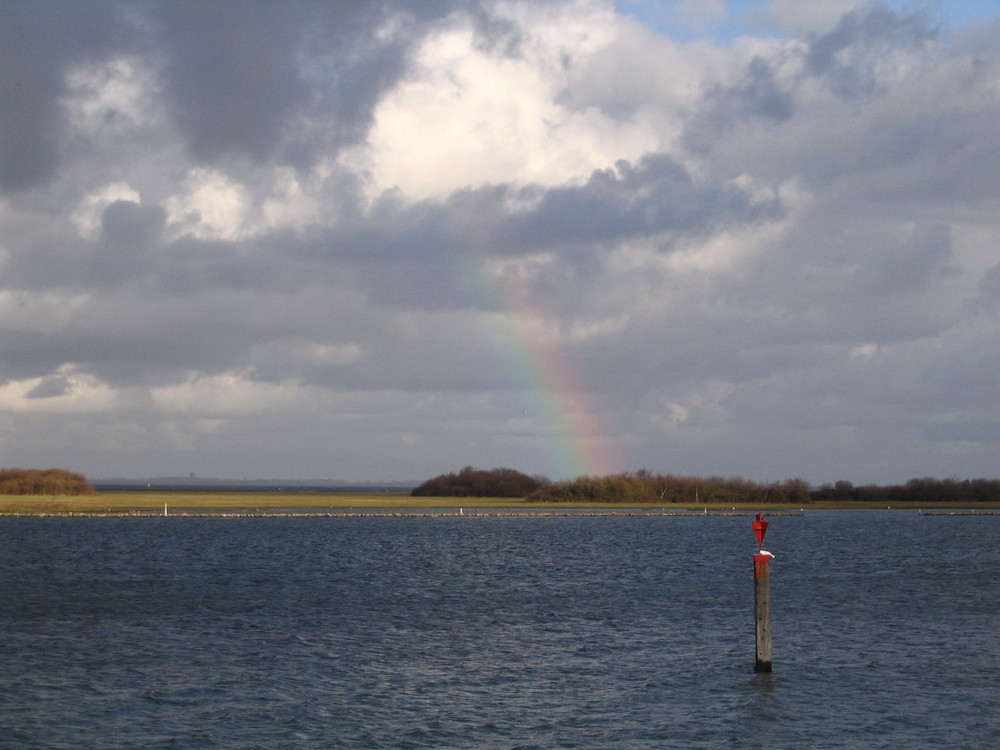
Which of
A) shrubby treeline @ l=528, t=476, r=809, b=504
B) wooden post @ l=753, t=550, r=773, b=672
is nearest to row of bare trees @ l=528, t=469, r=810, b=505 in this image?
shrubby treeline @ l=528, t=476, r=809, b=504

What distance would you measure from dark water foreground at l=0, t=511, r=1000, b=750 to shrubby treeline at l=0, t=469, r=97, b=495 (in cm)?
9352

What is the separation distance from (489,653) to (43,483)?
457ft

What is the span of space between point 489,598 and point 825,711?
862 inches

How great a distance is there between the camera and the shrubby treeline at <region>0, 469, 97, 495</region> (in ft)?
492

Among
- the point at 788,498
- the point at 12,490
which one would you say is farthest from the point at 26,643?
the point at 788,498

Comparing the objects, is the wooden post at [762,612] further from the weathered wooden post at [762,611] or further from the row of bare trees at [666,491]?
the row of bare trees at [666,491]

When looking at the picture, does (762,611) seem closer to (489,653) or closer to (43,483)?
(489,653)

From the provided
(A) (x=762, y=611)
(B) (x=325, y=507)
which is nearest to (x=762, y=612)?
(A) (x=762, y=611)

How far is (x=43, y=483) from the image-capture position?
498 ft

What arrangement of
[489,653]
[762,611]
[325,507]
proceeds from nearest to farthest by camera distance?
1. [762,611]
2. [489,653]
3. [325,507]

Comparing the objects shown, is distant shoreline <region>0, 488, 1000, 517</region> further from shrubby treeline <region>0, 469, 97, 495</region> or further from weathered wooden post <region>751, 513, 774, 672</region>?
weathered wooden post <region>751, 513, 774, 672</region>

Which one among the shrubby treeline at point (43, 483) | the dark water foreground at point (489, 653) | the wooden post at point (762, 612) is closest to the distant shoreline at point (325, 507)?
the shrubby treeline at point (43, 483)

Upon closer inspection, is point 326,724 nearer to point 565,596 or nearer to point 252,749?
point 252,749

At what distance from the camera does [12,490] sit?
150m
